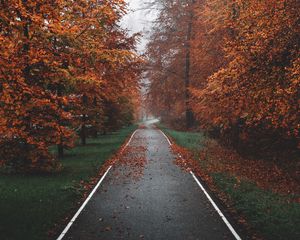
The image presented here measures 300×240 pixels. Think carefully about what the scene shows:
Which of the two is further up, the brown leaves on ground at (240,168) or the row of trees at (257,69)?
the row of trees at (257,69)

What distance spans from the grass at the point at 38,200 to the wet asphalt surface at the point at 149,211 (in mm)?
701

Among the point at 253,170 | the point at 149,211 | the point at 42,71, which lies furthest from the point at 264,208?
the point at 42,71

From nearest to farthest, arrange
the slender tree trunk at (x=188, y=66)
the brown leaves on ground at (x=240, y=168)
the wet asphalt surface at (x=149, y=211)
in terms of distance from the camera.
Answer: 1. the wet asphalt surface at (x=149, y=211)
2. the brown leaves on ground at (x=240, y=168)
3. the slender tree trunk at (x=188, y=66)

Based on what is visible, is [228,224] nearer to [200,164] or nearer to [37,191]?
[37,191]

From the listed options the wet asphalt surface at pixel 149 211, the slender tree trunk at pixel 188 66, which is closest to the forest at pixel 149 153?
the wet asphalt surface at pixel 149 211

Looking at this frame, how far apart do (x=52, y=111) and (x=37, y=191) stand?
387 centimetres

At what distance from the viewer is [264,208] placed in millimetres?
9828

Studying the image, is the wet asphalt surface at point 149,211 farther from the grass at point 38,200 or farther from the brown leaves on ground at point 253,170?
the brown leaves on ground at point 253,170

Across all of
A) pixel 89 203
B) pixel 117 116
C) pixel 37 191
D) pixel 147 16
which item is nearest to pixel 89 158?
pixel 37 191

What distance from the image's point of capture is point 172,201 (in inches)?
428

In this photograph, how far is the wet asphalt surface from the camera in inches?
318

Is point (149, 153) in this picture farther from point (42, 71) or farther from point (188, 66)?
point (188, 66)

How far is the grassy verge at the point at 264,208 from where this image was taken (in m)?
8.21

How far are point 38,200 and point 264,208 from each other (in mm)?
6567
